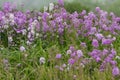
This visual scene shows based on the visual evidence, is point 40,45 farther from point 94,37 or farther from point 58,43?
point 94,37

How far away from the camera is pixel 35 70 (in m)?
4.27

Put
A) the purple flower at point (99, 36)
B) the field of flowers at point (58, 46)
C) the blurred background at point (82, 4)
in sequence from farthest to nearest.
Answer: the blurred background at point (82, 4), the purple flower at point (99, 36), the field of flowers at point (58, 46)

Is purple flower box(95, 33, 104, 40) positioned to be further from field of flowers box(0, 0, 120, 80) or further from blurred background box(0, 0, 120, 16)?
blurred background box(0, 0, 120, 16)

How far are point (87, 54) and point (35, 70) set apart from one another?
26.9 inches

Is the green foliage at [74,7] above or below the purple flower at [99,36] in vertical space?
above

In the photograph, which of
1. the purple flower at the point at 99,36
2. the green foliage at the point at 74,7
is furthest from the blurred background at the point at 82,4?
the purple flower at the point at 99,36

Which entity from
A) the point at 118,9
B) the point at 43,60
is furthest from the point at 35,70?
the point at 118,9

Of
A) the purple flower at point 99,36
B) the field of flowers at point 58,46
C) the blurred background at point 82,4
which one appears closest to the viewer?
the field of flowers at point 58,46

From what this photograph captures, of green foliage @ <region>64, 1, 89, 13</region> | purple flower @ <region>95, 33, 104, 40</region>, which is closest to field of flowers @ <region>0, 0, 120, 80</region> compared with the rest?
purple flower @ <region>95, 33, 104, 40</region>

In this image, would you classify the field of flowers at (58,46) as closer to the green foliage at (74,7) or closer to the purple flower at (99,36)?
the purple flower at (99,36)

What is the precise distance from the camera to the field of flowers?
4094 millimetres

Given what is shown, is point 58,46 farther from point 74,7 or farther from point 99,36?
point 74,7

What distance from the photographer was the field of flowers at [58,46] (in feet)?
13.4

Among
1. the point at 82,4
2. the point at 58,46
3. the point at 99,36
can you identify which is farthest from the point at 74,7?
the point at 99,36
